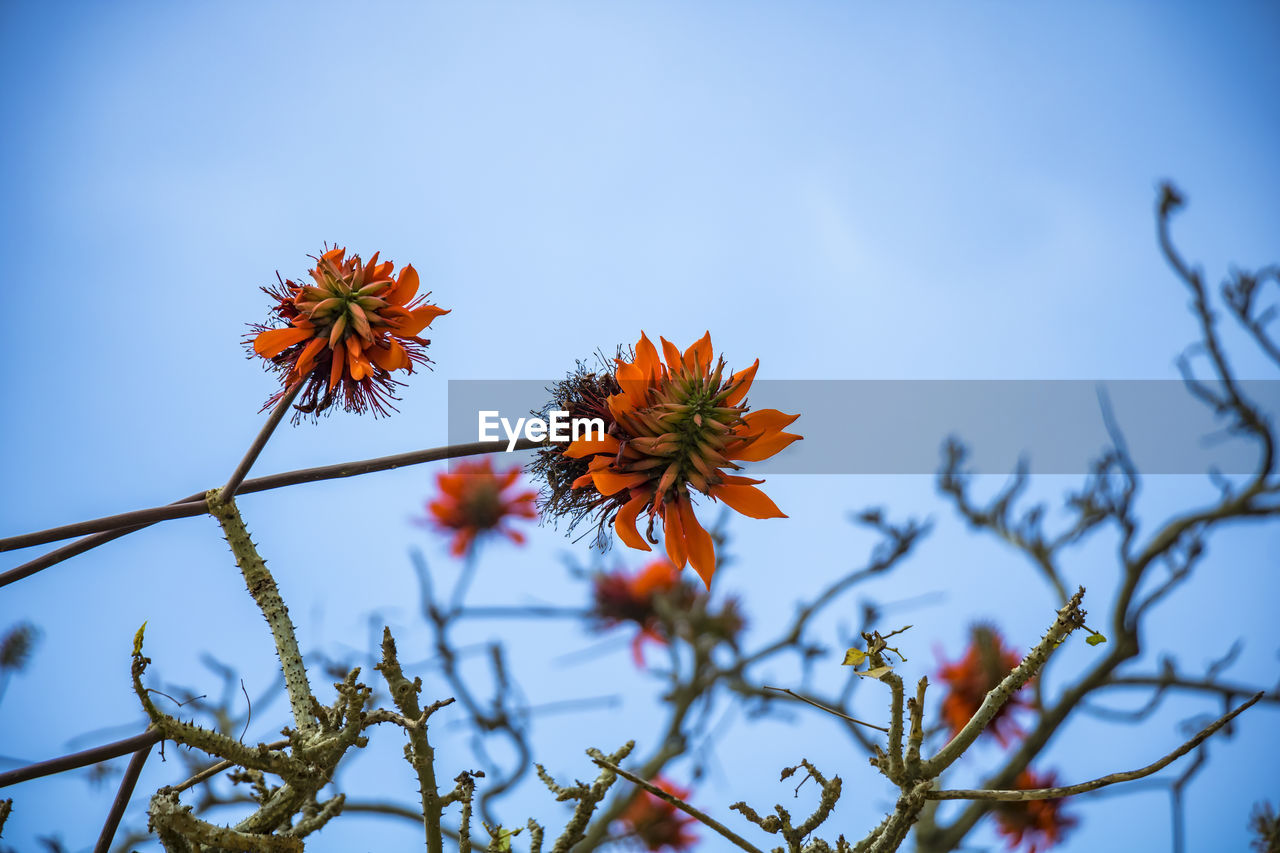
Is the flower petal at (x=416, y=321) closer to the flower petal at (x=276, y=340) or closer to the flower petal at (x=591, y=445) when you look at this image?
the flower petal at (x=276, y=340)

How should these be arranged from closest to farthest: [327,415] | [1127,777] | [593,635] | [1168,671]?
[1127,777], [327,415], [1168,671], [593,635]

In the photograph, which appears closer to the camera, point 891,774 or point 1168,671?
point 891,774

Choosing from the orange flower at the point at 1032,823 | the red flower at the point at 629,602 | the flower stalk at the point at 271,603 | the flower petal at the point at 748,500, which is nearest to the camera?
the flower stalk at the point at 271,603

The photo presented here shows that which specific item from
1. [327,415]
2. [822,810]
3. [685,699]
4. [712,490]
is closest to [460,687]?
[685,699]

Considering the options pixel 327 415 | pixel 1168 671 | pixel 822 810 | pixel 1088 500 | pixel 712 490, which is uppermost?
pixel 1088 500

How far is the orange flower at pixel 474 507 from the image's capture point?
203cm

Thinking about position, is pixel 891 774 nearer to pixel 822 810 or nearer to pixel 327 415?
pixel 822 810

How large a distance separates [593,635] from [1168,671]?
4.22ft

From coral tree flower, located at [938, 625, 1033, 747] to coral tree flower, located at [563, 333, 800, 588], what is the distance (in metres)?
1.12

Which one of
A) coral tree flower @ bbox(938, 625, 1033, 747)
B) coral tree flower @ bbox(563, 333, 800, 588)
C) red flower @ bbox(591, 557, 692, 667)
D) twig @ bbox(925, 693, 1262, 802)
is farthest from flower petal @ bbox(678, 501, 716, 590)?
red flower @ bbox(591, 557, 692, 667)

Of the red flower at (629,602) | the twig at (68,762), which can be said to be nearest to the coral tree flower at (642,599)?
the red flower at (629,602)

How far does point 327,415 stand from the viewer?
0.83 metres

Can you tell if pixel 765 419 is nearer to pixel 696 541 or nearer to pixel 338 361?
pixel 696 541

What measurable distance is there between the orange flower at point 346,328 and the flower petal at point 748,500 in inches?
12.1
